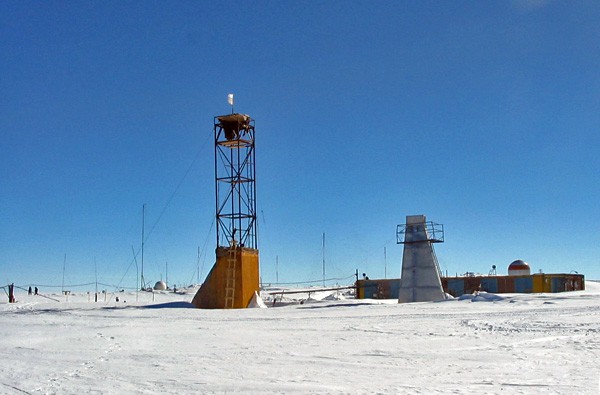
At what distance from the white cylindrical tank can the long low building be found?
2526 mm

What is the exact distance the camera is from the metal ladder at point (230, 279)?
32531mm

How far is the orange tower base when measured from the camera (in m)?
32.7

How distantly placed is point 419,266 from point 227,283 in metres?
10.1

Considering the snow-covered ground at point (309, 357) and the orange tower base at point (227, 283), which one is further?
the orange tower base at point (227, 283)

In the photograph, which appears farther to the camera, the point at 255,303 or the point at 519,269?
the point at 519,269

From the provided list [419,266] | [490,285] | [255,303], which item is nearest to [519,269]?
[490,285]

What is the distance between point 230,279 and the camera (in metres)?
32.8

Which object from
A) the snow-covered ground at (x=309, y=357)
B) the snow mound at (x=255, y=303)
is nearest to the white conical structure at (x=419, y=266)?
the snow mound at (x=255, y=303)

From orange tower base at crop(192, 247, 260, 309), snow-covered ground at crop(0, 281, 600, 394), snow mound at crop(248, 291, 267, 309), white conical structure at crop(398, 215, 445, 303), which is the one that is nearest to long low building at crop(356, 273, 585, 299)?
white conical structure at crop(398, 215, 445, 303)

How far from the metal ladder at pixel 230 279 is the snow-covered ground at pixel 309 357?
13.3 m

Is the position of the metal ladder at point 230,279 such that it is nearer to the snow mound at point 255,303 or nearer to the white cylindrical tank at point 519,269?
the snow mound at point 255,303

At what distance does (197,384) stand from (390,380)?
263 centimetres

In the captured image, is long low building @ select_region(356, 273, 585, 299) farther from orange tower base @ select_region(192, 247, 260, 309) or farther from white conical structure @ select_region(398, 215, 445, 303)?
orange tower base @ select_region(192, 247, 260, 309)

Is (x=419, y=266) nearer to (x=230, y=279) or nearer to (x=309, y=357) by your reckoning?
(x=230, y=279)
